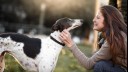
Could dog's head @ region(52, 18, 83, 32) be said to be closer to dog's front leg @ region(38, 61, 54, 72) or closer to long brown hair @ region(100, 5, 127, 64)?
dog's front leg @ region(38, 61, 54, 72)

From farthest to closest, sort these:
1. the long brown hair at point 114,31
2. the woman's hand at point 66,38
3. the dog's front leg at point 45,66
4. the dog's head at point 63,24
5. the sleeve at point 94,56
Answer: the dog's head at point 63,24, the dog's front leg at point 45,66, the woman's hand at point 66,38, the sleeve at point 94,56, the long brown hair at point 114,31

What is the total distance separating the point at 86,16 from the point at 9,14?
729 centimetres

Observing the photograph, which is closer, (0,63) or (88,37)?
(0,63)

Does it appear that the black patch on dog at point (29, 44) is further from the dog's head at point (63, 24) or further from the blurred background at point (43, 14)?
the blurred background at point (43, 14)

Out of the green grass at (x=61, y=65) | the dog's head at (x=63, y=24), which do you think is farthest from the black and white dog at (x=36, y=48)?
the green grass at (x=61, y=65)

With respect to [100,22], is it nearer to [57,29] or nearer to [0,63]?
[57,29]

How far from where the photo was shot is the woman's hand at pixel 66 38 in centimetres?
568

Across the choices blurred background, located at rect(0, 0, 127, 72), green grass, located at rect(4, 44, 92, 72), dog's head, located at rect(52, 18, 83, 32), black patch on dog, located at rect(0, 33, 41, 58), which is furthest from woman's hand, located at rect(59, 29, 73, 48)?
blurred background, located at rect(0, 0, 127, 72)

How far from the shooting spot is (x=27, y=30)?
125 feet

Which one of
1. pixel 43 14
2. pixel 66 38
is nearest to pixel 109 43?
pixel 66 38

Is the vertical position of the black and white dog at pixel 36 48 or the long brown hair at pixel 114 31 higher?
the long brown hair at pixel 114 31

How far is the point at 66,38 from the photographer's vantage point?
573 centimetres

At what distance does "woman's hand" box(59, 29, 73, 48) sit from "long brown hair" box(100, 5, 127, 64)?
512mm

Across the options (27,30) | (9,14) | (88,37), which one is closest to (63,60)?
(27,30)
